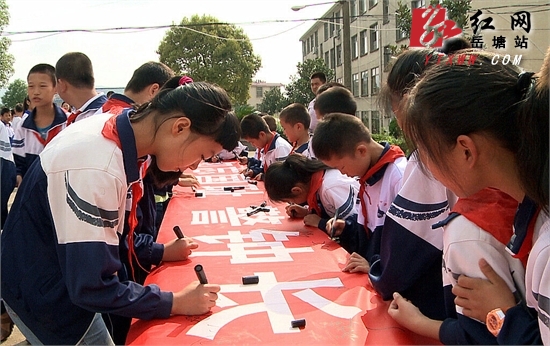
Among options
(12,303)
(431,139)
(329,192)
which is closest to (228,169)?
(329,192)

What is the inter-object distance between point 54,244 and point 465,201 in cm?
97

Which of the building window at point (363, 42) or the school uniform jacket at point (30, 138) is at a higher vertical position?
the school uniform jacket at point (30, 138)

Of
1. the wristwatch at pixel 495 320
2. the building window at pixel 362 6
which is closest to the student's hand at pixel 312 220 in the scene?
the wristwatch at pixel 495 320

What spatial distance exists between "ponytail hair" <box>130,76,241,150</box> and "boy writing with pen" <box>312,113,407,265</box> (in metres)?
0.70

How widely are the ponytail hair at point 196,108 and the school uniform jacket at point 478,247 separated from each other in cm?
63

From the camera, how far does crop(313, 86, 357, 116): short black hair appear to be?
311 cm

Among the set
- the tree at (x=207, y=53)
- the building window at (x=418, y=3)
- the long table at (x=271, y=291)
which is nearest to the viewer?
the long table at (x=271, y=291)

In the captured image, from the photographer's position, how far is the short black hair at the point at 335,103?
122 inches

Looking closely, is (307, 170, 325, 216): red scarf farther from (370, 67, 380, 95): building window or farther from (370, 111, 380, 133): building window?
(370, 111, 380, 133): building window

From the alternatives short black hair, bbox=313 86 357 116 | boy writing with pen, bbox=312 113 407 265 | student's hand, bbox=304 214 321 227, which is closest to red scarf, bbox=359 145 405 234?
boy writing with pen, bbox=312 113 407 265

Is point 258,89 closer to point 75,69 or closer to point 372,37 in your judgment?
point 372,37

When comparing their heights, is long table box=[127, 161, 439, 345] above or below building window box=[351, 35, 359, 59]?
above

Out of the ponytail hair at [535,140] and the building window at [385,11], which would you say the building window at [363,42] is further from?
the ponytail hair at [535,140]

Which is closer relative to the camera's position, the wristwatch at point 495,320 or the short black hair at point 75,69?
the wristwatch at point 495,320
